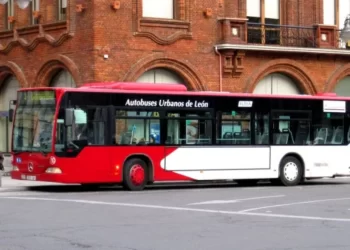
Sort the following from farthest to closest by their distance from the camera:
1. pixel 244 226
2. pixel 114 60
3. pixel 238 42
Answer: pixel 238 42 < pixel 114 60 < pixel 244 226

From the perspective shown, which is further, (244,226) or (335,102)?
(335,102)

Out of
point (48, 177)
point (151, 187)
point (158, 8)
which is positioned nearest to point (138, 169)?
point (151, 187)

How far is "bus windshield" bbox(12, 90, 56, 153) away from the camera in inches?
982

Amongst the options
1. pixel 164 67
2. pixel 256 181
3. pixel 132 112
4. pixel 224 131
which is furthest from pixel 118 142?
pixel 164 67

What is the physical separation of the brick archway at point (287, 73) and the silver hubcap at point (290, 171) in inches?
310

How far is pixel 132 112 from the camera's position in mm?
25688

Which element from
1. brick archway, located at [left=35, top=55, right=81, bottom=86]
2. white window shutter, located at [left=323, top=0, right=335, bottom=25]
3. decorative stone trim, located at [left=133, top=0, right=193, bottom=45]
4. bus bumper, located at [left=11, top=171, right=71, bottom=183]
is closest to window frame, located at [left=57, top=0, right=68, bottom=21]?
brick archway, located at [left=35, top=55, right=81, bottom=86]

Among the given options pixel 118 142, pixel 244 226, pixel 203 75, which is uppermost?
pixel 203 75

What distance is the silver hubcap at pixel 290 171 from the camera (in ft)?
93.0

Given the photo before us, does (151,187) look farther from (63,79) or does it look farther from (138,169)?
(63,79)

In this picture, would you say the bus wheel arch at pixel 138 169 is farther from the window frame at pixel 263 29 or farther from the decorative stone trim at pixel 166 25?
the window frame at pixel 263 29

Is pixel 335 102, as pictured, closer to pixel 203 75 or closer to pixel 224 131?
pixel 224 131

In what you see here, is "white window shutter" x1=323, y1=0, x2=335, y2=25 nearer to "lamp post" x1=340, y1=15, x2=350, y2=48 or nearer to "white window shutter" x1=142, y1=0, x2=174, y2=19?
"lamp post" x1=340, y1=15, x2=350, y2=48

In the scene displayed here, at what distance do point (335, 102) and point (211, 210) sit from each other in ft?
36.4
